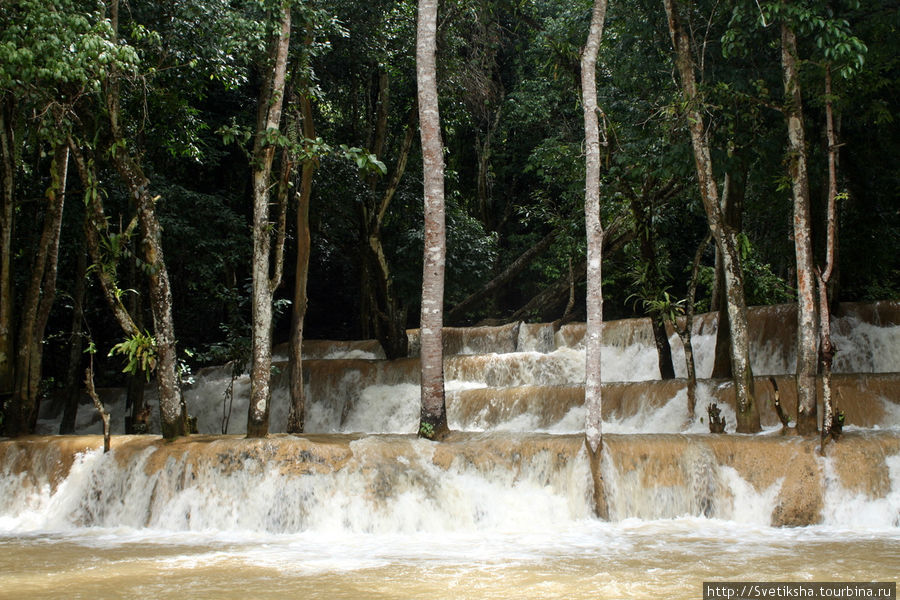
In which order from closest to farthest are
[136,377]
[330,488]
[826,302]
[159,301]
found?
[330,488] < [826,302] < [159,301] < [136,377]

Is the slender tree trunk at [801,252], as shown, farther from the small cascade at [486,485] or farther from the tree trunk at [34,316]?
the tree trunk at [34,316]

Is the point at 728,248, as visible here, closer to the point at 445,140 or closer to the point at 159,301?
the point at 159,301

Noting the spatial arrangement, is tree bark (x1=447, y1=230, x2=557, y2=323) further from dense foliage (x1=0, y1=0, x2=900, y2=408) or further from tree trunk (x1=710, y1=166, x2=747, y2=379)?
tree trunk (x1=710, y1=166, x2=747, y2=379)

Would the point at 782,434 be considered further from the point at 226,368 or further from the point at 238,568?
the point at 226,368

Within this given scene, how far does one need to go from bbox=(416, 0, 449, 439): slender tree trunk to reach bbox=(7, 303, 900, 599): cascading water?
479 mm

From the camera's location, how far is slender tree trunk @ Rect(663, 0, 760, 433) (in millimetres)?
10086

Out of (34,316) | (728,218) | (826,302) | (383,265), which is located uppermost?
(728,218)

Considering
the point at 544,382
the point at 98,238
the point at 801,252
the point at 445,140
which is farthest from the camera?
the point at 445,140

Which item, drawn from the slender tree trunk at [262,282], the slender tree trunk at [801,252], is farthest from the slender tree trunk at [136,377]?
the slender tree trunk at [801,252]

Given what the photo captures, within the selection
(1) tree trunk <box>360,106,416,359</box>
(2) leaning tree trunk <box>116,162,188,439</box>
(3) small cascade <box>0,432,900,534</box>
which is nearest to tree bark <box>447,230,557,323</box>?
(1) tree trunk <box>360,106,416,359</box>

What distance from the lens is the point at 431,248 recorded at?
33.4ft

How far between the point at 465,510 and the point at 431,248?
10.0ft

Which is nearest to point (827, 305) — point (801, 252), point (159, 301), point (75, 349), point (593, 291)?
point (801, 252)

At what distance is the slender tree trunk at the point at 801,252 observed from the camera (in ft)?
31.3
